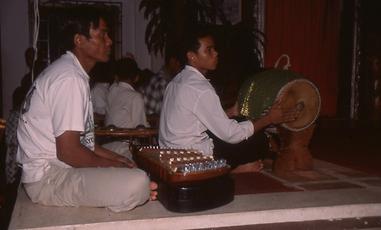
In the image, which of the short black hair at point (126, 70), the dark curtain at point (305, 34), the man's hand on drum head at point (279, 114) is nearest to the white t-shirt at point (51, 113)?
the man's hand on drum head at point (279, 114)

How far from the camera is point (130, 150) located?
362 cm

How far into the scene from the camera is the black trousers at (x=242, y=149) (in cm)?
400

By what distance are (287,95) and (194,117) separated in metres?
0.88

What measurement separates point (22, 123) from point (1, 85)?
594 cm

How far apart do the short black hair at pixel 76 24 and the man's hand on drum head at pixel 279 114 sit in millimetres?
1543

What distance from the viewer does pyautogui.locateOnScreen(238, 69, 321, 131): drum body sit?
12.3ft

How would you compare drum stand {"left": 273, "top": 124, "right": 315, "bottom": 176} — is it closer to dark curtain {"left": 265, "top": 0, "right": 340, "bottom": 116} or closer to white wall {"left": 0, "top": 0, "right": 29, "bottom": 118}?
dark curtain {"left": 265, "top": 0, "right": 340, "bottom": 116}

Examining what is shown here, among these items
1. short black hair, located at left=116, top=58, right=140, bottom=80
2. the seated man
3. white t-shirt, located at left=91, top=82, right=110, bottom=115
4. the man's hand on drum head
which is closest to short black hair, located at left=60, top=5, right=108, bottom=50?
the seated man

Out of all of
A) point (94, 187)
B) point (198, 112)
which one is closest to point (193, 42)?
point (198, 112)

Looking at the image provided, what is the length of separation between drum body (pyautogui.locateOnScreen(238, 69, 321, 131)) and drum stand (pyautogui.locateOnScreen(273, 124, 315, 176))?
0.38 ft

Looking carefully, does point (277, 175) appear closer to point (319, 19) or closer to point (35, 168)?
point (35, 168)


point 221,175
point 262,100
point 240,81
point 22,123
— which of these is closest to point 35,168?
point 22,123

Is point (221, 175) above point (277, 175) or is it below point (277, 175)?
above

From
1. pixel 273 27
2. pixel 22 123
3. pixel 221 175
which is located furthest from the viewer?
pixel 273 27
